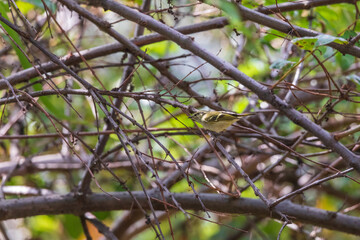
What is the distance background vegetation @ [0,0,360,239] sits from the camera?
1845 millimetres

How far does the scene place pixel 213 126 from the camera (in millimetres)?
2436

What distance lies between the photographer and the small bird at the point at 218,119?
7.34ft

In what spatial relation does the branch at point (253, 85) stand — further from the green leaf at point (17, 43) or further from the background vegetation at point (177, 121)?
A: the green leaf at point (17, 43)

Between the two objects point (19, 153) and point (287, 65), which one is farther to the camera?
point (19, 153)

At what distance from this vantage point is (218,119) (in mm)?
2312

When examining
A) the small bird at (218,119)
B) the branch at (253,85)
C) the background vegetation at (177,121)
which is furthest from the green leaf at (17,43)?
the small bird at (218,119)

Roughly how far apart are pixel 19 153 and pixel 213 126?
2.07 m

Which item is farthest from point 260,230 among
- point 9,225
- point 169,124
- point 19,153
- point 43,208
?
point 9,225

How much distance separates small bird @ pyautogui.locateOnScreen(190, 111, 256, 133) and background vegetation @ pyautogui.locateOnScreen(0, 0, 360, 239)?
58 mm

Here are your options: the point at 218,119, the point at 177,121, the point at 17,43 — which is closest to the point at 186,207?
the point at 218,119

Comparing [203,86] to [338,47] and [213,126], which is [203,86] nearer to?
[213,126]

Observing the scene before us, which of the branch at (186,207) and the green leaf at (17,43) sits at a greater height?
the green leaf at (17,43)

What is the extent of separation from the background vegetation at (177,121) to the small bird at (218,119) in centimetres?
6

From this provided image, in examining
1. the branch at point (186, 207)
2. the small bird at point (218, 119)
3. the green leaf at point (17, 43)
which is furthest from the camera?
the branch at point (186, 207)
